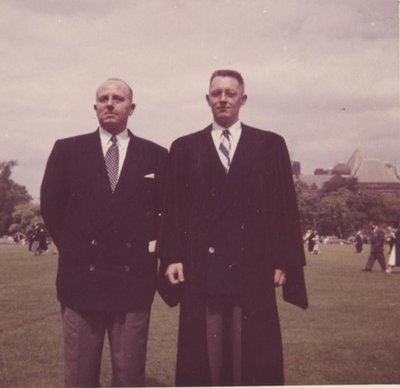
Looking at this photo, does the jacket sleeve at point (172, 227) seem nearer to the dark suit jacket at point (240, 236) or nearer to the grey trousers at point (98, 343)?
the dark suit jacket at point (240, 236)

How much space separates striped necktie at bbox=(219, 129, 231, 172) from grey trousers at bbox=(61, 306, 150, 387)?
0.85 metres

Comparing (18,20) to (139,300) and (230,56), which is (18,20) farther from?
(139,300)

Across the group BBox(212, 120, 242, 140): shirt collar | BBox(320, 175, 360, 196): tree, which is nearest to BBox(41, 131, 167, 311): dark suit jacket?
BBox(212, 120, 242, 140): shirt collar

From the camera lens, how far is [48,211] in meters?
3.21

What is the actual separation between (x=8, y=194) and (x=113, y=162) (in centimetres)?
140

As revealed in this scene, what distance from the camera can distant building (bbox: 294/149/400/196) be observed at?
426 centimetres

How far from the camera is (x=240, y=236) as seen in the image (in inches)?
125

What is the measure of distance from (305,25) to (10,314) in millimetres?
3117

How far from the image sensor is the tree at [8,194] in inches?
157

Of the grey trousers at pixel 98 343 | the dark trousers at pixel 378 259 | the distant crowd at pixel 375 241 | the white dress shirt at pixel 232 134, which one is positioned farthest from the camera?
the dark trousers at pixel 378 259

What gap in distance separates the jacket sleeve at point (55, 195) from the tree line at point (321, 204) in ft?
1.47

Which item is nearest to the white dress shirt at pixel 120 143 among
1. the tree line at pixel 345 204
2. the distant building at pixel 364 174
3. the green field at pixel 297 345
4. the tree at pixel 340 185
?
the green field at pixel 297 345

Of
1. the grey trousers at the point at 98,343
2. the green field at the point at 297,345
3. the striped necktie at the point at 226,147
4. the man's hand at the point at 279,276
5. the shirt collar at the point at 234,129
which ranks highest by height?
the shirt collar at the point at 234,129

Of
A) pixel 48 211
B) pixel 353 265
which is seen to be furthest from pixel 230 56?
pixel 353 265
